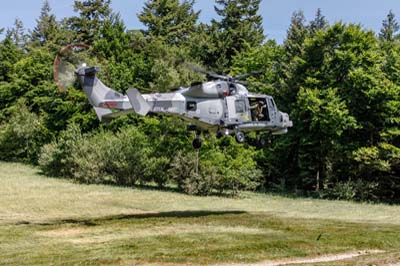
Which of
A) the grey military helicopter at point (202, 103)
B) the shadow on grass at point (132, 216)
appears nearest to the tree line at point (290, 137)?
the shadow on grass at point (132, 216)

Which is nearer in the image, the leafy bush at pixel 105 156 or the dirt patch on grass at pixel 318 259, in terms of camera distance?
the dirt patch on grass at pixel 318 259

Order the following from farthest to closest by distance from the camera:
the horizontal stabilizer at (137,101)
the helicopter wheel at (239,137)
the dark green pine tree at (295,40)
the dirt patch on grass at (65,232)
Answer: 1. the dark green pine tree at (295,40)
2. the helicopter wheel at (239,137)
3. the dirt patch on grass at (65,232)
4. the horizontal stabilizer at (137,101)

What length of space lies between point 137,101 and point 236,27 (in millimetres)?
49122

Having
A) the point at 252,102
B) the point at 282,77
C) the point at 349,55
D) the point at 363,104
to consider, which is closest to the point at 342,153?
the point at 363,104

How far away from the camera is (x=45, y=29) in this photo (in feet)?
276

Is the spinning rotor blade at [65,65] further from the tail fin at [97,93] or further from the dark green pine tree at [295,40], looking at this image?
the dark green pine tree at [295,40]

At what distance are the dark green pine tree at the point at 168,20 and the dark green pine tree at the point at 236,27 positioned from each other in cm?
866

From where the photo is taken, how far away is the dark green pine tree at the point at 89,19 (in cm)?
7162

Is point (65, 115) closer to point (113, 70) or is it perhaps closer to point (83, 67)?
point (113, 70)

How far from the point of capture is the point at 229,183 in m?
37.9

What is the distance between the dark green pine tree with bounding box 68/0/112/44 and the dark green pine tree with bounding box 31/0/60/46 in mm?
8568

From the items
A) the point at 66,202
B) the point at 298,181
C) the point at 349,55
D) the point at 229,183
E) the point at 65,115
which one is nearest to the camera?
the point at 66,202

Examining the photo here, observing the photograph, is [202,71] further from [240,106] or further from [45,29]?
[45,29]

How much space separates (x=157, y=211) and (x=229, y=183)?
10.6 metres
